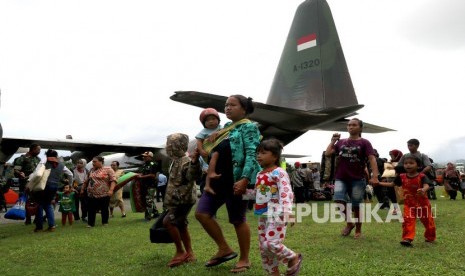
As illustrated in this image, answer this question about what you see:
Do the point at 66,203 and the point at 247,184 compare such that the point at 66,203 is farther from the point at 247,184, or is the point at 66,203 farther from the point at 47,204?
the point at 247,184

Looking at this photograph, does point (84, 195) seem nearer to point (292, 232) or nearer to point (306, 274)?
point (292, 232)

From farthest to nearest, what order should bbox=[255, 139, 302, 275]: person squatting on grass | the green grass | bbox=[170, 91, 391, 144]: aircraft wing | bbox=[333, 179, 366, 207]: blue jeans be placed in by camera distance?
bbox=[170, 91, 391, 144]: aircraft wing → bbox=[333, 179, 366, 207]: blue jeans → the green grass → bbox=[255, 139, 302, 275]: person squatting on grass

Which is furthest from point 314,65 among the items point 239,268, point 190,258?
point 239,268

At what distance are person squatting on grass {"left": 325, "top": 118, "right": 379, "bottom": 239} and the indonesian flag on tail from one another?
352 inches

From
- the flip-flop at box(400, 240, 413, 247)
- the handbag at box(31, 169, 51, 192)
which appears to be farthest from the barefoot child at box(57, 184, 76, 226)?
the flip-flop at box(400, 240, 413, 247)

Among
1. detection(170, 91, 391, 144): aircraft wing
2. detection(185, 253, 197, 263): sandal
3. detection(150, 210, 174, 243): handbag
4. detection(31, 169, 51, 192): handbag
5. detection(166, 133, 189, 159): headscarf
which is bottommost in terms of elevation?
detection(185, 253, 197, 263): sandal

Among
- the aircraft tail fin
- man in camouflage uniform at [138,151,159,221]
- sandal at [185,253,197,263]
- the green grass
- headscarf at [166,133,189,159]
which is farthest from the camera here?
the aircraft tail fin

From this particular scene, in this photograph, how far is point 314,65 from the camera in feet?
45.3

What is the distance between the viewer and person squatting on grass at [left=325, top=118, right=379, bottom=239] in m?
5.52

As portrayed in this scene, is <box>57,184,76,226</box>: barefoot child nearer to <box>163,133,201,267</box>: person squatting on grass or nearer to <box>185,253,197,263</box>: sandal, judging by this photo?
<box>163,133,201,267</box>: person squatting on grass

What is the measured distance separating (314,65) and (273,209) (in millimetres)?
11410

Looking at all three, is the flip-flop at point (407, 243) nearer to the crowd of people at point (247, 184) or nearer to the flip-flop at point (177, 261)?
the crowd of people at point (247, 184)

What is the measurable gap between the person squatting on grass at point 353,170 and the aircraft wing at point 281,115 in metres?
5.17

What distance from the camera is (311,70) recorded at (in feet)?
45.4
